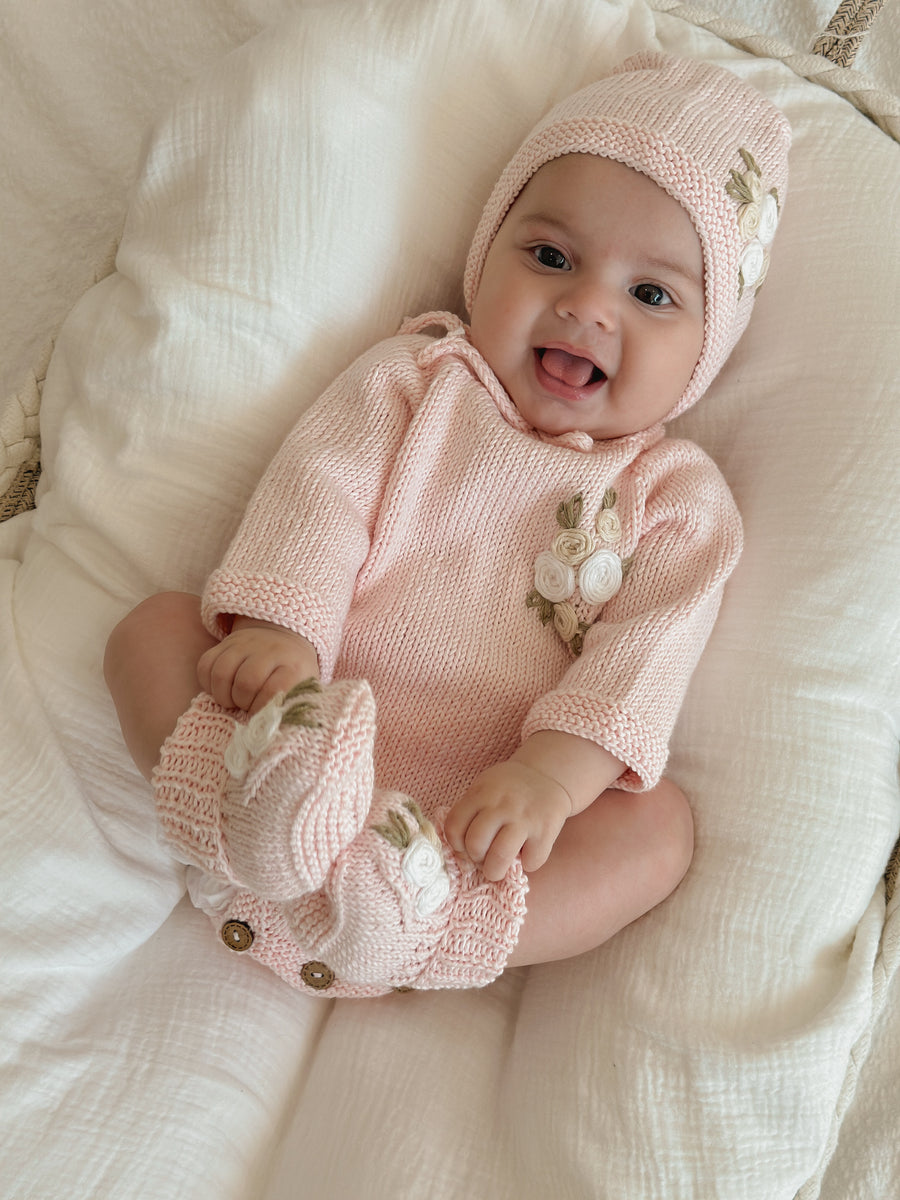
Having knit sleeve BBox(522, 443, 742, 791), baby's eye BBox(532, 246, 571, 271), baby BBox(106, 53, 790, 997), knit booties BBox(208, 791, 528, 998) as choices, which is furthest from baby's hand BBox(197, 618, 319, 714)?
baby's eye BBox(532, 246, 571, 271)

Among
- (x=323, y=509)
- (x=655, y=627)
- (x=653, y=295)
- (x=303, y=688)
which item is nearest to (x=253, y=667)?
(x=303, y=688)

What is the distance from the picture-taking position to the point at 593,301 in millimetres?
1194

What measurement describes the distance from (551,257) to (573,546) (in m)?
0.35

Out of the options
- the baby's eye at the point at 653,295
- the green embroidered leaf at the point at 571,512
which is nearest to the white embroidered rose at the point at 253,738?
the green embroidered leaf at the point at 571,512

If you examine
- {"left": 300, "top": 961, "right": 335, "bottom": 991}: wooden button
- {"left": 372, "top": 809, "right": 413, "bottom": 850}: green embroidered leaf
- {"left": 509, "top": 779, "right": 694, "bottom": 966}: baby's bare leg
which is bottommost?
{"left": 300, "top": 961, "right": 335, "bottom": 991}: wooden button

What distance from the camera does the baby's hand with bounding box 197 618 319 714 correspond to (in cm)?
97

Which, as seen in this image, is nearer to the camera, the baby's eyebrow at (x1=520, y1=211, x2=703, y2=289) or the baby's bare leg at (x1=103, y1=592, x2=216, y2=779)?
the baby's bare leg at (x1=103, y1=592, x2=216, y2=779)

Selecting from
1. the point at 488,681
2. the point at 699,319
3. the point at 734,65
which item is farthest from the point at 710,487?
the point at 734,65

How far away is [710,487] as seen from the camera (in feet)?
4.14

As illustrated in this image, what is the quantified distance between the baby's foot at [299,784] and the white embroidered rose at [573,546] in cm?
39

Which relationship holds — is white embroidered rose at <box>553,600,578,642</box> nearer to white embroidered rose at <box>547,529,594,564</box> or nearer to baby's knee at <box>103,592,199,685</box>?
white embroidered rose at <box>547,529,594,564</box>

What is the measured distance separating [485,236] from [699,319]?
0.93 ft

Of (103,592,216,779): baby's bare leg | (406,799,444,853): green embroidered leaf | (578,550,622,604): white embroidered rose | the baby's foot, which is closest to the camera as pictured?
the baby's foot

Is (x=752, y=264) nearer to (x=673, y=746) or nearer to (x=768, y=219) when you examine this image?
(x=768, y=219)
